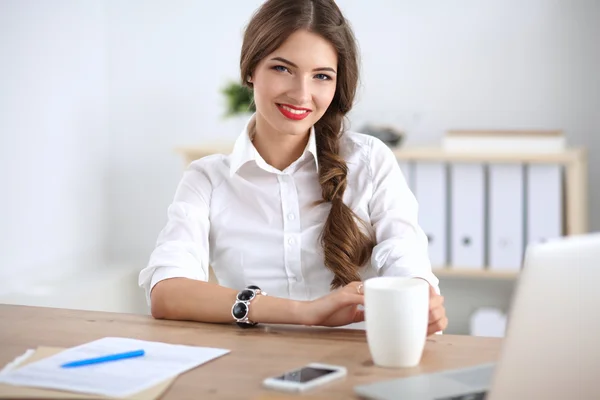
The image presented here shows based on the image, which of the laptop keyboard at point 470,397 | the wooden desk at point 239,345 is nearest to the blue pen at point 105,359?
the wooden desk at point 239,345

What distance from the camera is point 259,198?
185cm

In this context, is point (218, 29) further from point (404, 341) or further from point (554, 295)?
point (554, 295)

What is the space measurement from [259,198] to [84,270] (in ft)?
5.55

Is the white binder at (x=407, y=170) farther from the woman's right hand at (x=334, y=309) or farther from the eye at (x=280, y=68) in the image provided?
the woman's right hand at (x=334, y=309)

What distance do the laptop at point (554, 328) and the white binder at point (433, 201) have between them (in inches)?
75.3

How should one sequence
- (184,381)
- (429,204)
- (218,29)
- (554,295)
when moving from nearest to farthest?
(554,295)
(184,381)
(429,204)
(218,29)

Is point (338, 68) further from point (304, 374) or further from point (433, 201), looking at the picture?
point (433, 201)

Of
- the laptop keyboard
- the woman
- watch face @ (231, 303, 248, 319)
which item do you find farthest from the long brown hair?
the laptop keyboard

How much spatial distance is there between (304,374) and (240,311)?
1.20ft

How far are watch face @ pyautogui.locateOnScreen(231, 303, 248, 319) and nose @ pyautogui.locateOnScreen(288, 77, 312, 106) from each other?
484mm

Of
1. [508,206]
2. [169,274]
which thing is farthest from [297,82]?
[508,206]

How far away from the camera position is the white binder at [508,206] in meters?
2.76

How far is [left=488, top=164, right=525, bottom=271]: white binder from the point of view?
109 inches

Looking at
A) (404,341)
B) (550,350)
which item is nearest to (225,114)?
(404,341)
